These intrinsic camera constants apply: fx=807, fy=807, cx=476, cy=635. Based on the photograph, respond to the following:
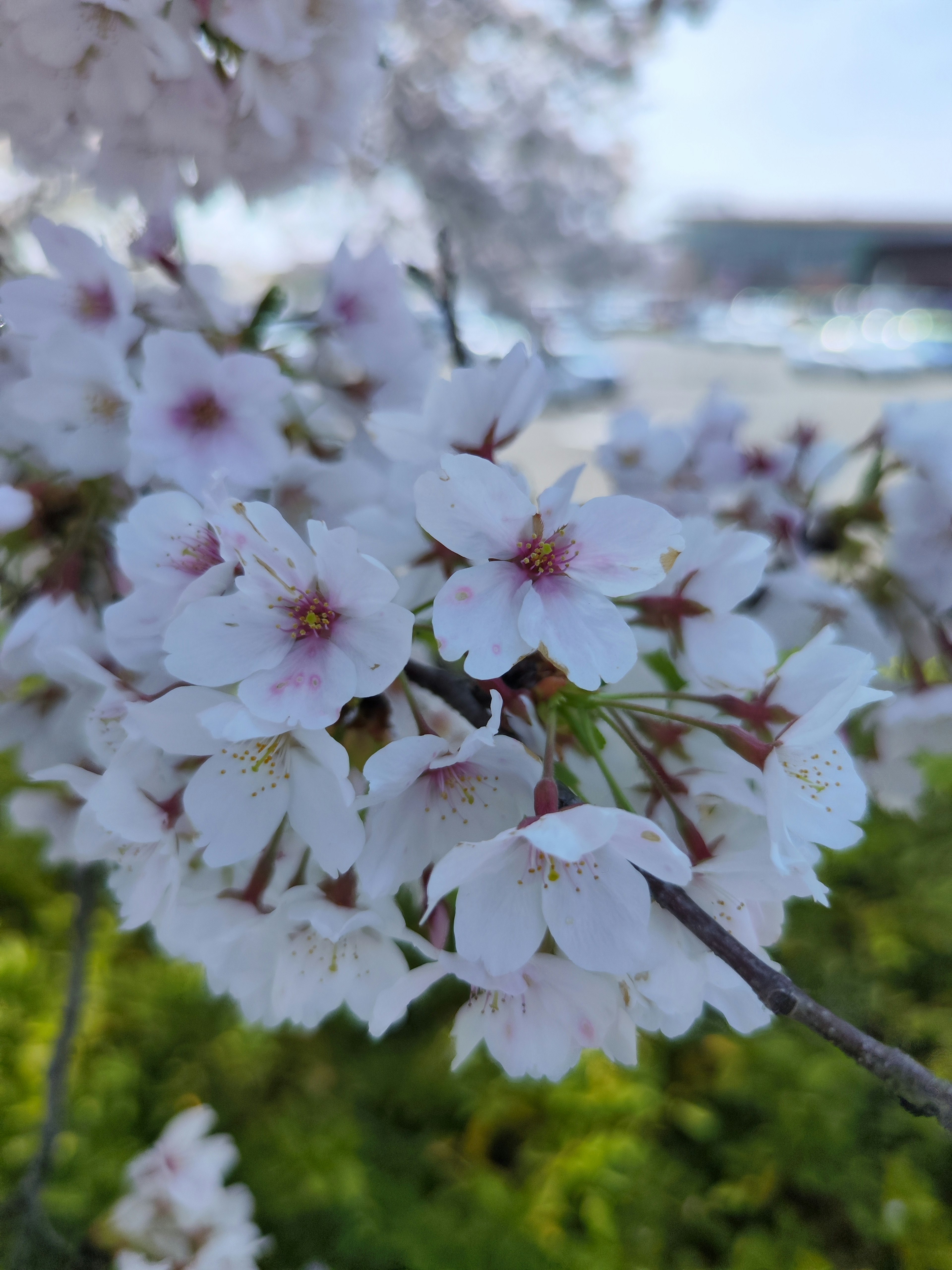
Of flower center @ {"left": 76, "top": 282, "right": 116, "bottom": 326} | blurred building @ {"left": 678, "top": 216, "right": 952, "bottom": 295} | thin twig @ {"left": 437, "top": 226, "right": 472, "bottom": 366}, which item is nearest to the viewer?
flower center @ {"left": 76, "top": 282, "right": 116, "bottom": 326}

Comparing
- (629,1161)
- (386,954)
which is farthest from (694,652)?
(629,1161)

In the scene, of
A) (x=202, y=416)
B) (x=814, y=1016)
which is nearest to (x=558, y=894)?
(x=814, y=1016)

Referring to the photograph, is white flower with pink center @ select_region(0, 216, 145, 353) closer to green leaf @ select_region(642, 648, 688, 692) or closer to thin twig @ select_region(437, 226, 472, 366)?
thin twig @ select_region(437, 226, 472, 366)

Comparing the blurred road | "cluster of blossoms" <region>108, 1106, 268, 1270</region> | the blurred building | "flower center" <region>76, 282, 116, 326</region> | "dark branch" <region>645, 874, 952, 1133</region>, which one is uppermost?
"flower center" <region>76, 282, 116, 326</region>

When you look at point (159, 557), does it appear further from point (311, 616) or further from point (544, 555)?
point (544, 555)

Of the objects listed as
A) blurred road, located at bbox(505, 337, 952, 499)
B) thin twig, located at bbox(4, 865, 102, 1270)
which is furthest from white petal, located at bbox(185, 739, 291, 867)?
blurred road, located at bbox(505, 337, 952, 499)

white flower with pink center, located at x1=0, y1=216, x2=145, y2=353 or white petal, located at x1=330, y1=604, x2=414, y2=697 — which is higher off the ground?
white flower with pink center, located at x1=0, y1=216, x2=145, y2=353

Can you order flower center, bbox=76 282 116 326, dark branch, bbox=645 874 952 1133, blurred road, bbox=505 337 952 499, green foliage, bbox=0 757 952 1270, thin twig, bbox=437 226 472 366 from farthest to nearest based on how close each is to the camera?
blurred road, bbox=505 337 952 499 → green foliage, bbox=0 757 952 1270 → thin twig, bbox=437 226 472 366 → flower center, bbox=76 282 116 326 → dark branch, bbox=645 874 952 1133

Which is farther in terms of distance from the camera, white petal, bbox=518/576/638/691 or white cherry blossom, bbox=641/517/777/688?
white cherry blossom, bbox=641/517/777/688
